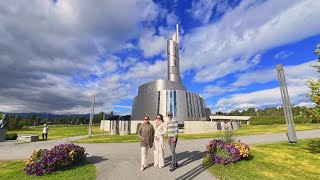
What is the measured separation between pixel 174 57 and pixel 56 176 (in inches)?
1895

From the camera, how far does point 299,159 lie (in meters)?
→ 10.8

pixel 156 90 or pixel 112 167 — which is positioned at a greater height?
pixel 156 90

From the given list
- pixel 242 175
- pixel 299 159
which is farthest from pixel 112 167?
pixel 299 159

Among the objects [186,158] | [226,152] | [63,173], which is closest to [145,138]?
[186,158]

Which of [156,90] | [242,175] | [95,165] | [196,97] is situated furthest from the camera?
[196,97]

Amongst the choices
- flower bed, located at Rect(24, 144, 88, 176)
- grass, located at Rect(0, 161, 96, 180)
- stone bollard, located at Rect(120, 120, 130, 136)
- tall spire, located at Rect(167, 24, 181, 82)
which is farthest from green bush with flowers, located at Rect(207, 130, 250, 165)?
tall spire, located at Rect(167, 24, 181, 82)

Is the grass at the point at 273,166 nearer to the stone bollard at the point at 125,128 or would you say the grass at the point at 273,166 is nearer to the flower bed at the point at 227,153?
the flower bed at the point at 227,153

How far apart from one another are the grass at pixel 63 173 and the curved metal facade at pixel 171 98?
4110 centimetres

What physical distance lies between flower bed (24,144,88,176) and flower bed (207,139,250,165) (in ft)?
19.0

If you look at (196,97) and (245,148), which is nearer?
(245,148)

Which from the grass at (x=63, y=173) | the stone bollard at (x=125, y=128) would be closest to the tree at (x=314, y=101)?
the grass at (x=63, y=173)

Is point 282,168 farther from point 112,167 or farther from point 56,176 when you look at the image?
point 56,176

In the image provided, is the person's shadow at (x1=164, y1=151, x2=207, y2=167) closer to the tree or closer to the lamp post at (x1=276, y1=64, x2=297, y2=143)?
the tree

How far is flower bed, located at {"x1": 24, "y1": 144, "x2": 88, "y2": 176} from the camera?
8773 millimetres
